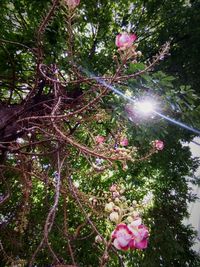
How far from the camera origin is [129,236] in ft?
3.60

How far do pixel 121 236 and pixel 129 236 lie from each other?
0.11 ft

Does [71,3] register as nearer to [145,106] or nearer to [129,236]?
[129,236]

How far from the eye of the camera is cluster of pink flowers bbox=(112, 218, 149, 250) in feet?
3.57

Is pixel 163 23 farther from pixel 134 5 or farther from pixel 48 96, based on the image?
pixel 48 96

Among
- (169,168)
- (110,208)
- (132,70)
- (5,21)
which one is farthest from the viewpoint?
(169,168)

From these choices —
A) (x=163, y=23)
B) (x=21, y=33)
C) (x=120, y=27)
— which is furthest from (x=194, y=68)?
(x=21, y=33)

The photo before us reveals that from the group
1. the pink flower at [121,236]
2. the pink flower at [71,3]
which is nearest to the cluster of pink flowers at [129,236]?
the pink flower at [121,236]

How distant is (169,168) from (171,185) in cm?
75

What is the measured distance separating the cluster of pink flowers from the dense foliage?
0.25ft

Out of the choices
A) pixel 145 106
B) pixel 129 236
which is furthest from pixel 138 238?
pixel 145 106

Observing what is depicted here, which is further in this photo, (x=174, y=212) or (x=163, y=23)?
(x=174, y=212)

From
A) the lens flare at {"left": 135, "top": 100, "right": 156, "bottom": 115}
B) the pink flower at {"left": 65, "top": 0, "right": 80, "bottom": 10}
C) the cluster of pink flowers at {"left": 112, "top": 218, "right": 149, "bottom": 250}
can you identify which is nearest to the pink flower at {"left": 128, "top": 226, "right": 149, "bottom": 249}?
the cluster of pink flowers at {"left": 112, "top": 218, "right": 149, "bottom": 250}

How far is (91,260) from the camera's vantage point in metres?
5.74

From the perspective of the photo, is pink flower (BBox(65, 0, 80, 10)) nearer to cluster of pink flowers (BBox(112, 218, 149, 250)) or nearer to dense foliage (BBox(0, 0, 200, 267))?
dense foliage (BBox(0, 0, 200, 267))
